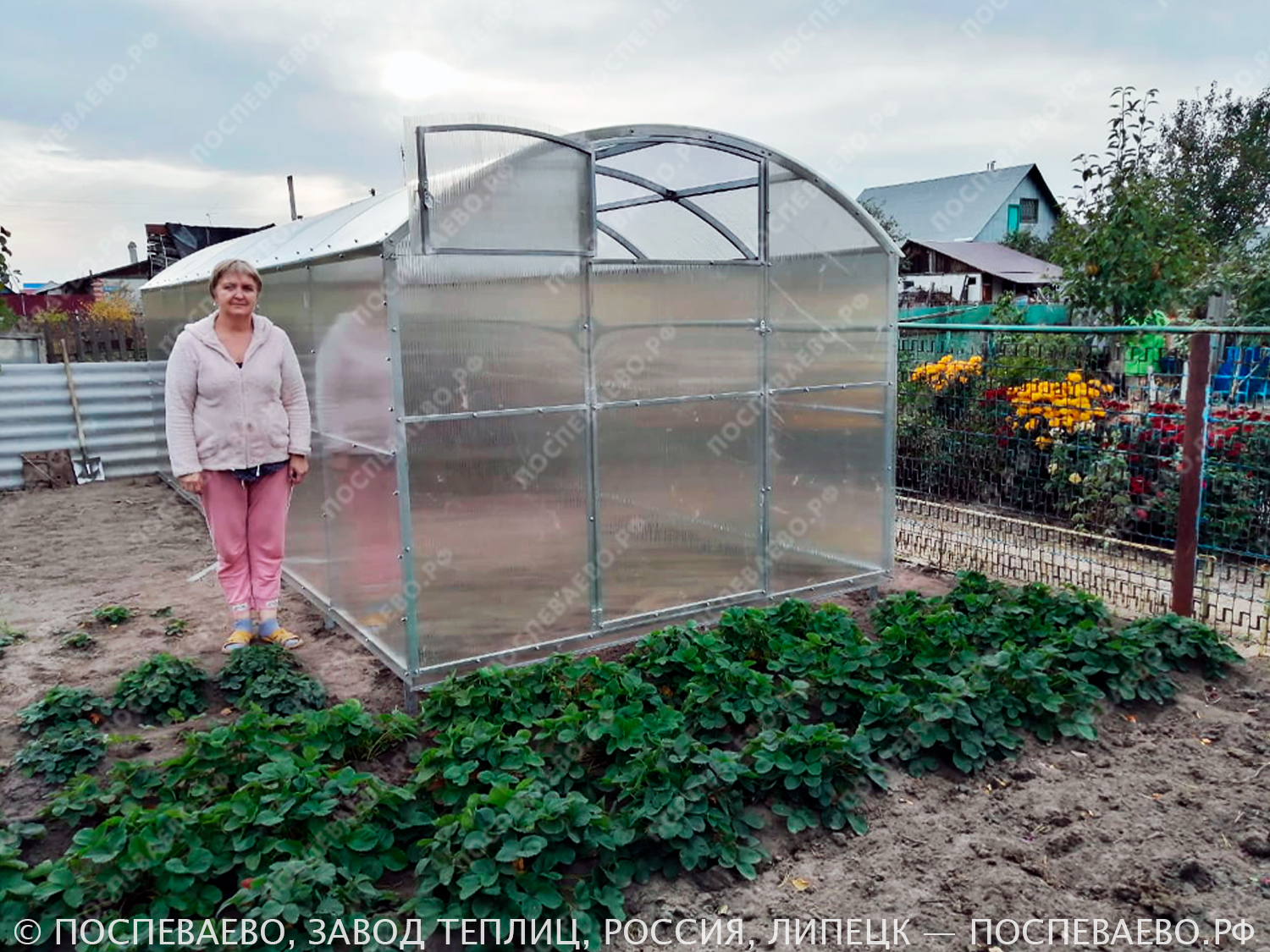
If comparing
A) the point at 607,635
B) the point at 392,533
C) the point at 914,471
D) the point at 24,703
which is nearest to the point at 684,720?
the point at 607,635

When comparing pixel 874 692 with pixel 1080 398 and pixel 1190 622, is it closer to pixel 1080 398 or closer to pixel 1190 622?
pixel 1190 622

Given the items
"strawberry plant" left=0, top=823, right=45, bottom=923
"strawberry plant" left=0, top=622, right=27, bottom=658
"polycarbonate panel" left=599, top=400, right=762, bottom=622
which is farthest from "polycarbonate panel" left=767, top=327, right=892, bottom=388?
"strawberry plant" left=0, top=622, right=27, bottom=658

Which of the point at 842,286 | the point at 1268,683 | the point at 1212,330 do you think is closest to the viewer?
the point at 1268,683

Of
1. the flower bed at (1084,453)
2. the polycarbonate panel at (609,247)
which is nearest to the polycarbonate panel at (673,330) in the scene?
the polycarbonate panel at (609,247)

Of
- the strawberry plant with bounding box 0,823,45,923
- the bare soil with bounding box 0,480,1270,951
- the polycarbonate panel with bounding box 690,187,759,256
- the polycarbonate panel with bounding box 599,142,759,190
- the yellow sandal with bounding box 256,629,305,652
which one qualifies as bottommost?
the bare soil with bounding box 0,480,1270,951

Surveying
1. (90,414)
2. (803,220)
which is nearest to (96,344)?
(90,414)

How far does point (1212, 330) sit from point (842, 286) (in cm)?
209

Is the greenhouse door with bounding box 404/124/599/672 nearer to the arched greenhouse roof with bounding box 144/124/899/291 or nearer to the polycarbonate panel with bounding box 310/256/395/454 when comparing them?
the polycarbonate panel with bounding box 310/256/395/454

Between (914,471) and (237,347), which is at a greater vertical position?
(237,347)

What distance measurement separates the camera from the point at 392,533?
4.77 metres

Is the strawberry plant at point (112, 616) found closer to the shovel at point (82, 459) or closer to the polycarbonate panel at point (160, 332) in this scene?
the polycarbonate panel at point (160, 332)

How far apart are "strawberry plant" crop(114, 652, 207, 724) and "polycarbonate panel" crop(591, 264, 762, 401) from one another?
2.58m

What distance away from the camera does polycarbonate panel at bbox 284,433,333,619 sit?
5.75 m

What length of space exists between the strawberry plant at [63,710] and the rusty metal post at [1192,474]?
19.2 ft
